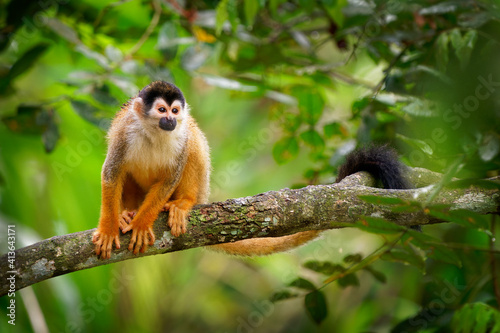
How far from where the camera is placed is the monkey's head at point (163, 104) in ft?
9.32

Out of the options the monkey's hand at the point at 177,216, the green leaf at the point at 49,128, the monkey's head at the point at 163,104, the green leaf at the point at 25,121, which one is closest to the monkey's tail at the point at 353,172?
Result: the monkey's hand at the point at 177,216

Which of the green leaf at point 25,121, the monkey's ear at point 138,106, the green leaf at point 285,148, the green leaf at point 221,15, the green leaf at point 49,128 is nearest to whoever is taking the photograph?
the green leaf at point 221,15

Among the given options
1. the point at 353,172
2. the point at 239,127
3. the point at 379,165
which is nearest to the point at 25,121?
the point at 353,172

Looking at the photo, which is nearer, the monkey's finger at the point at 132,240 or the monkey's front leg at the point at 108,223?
the monkey's front leg at the point at 108,223

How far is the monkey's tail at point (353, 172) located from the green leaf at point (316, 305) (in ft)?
0.97

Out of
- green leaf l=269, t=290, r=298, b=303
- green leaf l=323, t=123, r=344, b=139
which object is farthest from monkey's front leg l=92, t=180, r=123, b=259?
green leaf l=323, t=123, r=344, b=139

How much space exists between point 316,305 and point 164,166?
1181mm

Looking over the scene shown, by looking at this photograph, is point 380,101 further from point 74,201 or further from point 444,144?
point 74,201

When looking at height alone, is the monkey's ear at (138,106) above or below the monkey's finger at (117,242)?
above

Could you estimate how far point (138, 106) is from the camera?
116 inches

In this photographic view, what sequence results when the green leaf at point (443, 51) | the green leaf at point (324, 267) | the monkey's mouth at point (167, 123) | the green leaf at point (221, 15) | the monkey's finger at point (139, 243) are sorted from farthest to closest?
the monkey's mouth at point (167, 123)
the green leaf at point (221, 15)
the green leaf at point (324, 267)
the green leaf at point (443, 51)
the monkey's finger at point (139, 243)

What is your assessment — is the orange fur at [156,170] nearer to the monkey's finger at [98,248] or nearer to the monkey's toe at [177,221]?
the monkey's toe at [177,221]

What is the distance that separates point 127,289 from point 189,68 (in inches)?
85.4

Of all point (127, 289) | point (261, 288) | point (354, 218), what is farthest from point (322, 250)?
point (354, 218)
